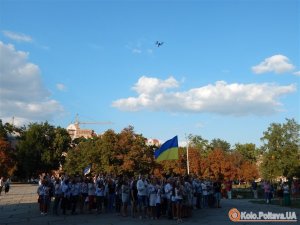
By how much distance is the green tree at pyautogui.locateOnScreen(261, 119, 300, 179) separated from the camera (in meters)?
62.1

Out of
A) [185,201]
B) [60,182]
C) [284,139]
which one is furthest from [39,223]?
[284,139]

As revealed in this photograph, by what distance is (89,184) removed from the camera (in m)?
20.5

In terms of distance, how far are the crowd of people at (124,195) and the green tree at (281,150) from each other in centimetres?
4390

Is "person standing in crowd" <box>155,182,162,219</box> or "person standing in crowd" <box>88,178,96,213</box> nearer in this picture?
"person standing in crowd" <box>155,182,162,219</box>

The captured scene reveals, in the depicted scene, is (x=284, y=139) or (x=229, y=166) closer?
(x=284, y=139)

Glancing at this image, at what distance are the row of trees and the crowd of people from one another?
→ 3022cm

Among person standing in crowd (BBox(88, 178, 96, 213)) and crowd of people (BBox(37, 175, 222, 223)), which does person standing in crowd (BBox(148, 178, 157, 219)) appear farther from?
person standing in crowd (BBox(88, 178, 96, 213))

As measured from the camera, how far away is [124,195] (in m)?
18.7

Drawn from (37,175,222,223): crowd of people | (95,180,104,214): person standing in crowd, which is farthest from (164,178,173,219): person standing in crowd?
(95,180,104,214): person standing in crowd

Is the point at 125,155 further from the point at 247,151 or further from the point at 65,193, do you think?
the point at 247,151

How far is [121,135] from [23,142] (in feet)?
106

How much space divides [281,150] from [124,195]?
51.1 meters

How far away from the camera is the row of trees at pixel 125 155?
5903 centimetres

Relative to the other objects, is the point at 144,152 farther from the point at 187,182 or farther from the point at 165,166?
the point at 187,182
